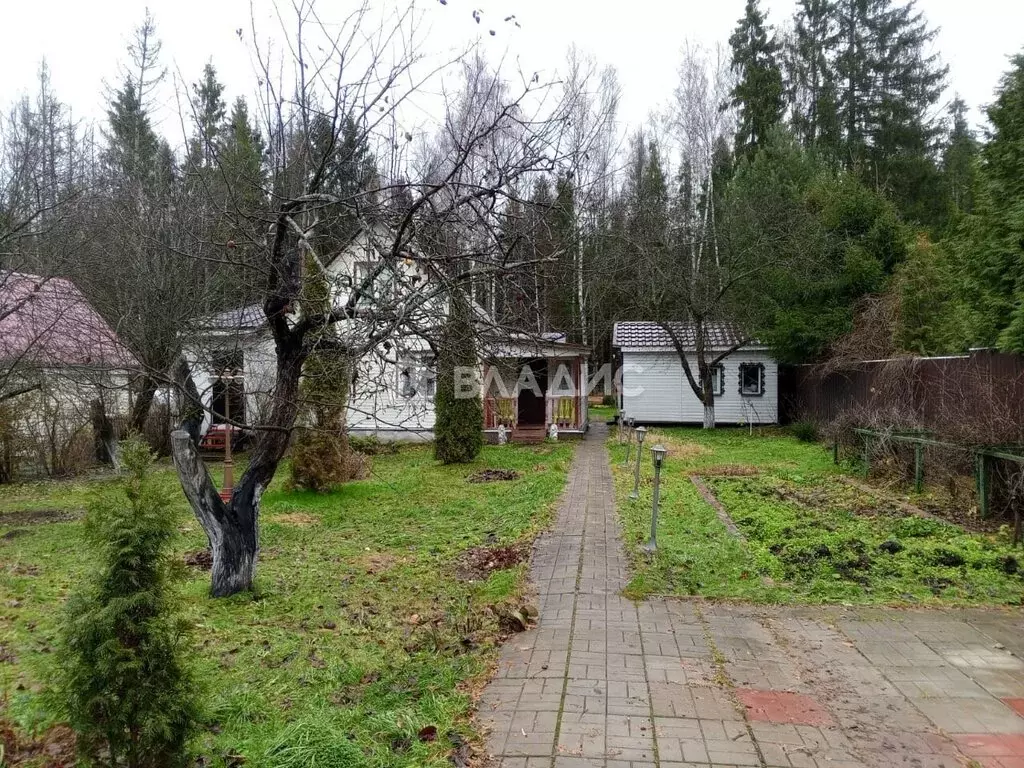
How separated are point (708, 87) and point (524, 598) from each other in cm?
2630

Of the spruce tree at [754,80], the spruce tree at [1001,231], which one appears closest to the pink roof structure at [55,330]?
the spruce tree at [1001,231]

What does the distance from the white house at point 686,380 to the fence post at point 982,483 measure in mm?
14555

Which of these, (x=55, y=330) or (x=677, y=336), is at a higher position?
(x=677, y=336)

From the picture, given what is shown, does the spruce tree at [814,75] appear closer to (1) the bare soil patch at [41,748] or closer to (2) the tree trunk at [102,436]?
(2) the tree trunk at [102,436]

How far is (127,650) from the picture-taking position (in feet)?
8.15

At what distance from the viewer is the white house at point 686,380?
22.6m

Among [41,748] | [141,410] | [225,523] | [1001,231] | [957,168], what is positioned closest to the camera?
[41,748]

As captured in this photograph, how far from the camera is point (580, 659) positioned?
13.3 ft

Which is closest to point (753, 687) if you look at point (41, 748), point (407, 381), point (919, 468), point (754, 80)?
point (41, 748)

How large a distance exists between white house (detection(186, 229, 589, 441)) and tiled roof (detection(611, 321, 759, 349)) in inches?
169

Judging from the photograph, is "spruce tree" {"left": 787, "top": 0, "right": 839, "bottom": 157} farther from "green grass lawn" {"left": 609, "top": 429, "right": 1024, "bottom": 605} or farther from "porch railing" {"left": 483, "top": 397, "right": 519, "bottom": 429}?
"green grass lawn" {"left": 609, "top": 429, "right": 1024, "bottom": 605}

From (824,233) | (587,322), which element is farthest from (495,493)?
(587,322)

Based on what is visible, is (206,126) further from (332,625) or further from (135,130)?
(135,130)

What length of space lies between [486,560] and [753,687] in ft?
11.4
